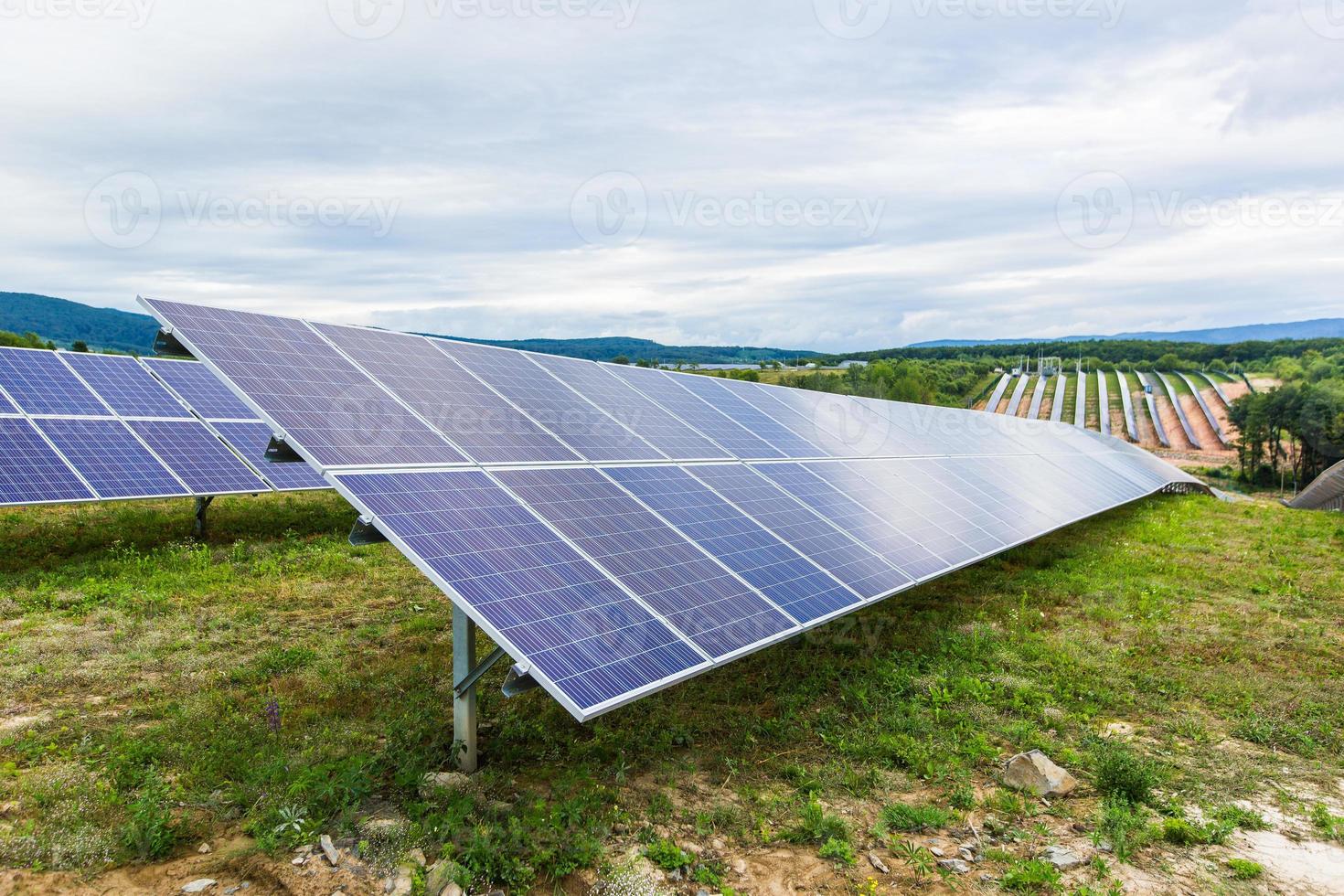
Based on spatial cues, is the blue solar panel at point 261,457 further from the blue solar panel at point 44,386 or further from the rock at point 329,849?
the rock at point 329,849

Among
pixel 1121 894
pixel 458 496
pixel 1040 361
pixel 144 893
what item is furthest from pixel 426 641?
pixel 1040 361

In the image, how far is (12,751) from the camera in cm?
957

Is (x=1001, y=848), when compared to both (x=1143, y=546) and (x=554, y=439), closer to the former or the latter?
(x=554, y=439)

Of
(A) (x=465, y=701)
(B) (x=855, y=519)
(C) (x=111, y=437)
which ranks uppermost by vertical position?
(C) (x=111, y=437)

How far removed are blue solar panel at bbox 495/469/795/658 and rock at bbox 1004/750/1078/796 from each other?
3422 mm

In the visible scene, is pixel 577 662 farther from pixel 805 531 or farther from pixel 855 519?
pixel 855 519

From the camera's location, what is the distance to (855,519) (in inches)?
578

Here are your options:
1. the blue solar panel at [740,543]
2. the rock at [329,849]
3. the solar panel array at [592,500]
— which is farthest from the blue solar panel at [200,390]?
the rock at [329,849]

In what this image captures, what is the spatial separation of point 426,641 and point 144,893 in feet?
23.4

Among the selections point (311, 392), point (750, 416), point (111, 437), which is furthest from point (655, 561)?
point (111, 437)

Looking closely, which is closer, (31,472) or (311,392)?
(311,392)

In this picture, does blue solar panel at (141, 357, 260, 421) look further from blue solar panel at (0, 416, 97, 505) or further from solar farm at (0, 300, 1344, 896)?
blue solar panel at (0, 416, 97, 505)

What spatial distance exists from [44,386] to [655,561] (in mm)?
21343

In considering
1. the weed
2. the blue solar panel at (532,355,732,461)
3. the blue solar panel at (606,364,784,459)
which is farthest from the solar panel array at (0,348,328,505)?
the weed
